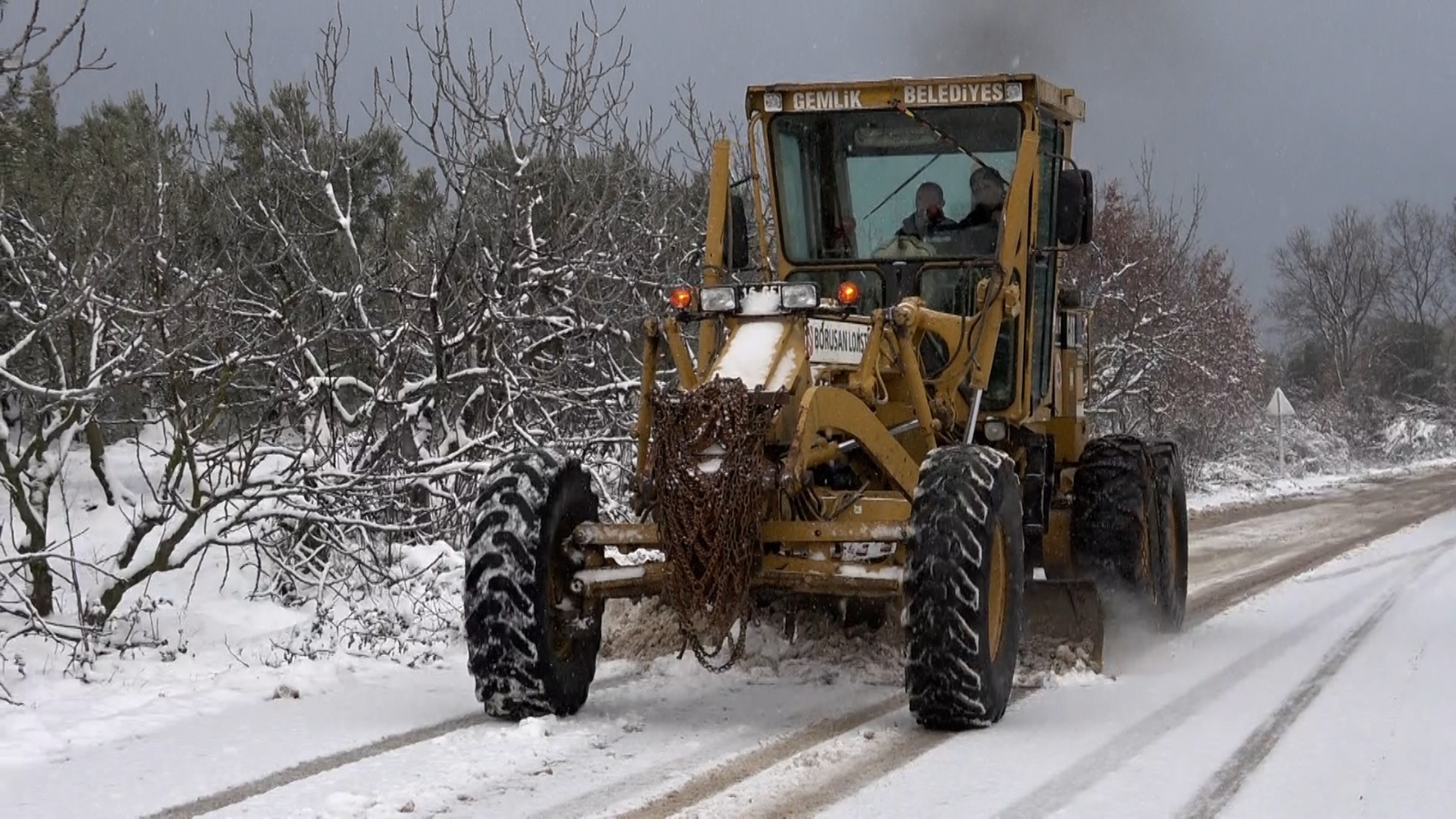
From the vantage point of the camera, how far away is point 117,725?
20.1 ft

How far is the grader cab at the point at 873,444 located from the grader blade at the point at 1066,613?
0.02 meters

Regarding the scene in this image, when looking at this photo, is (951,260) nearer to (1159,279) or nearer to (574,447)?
(574,447)

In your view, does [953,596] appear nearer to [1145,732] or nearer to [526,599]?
[1145,732]

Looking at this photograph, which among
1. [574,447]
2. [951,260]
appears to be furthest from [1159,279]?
[951,260]

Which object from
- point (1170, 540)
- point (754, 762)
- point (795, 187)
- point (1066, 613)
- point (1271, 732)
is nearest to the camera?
point (754, 762)

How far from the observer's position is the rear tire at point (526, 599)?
6.20 m

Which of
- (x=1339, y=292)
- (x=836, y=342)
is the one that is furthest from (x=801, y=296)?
(x=1339, y=292)

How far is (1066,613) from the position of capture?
8242mm

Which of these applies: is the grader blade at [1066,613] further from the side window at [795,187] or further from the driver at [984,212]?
the side window at [795,187]

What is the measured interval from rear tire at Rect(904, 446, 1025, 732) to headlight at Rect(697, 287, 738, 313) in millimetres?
1063

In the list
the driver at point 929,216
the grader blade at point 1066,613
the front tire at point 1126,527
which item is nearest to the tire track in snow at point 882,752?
the front tire at point 1126,527

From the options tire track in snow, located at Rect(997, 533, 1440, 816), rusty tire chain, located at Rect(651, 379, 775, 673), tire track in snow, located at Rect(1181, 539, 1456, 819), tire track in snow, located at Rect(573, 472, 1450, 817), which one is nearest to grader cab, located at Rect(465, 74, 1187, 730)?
rusty tire chain, located at Rect(651, 379, 775, 673)

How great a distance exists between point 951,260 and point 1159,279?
16061mm

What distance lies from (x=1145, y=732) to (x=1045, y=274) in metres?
3.24
